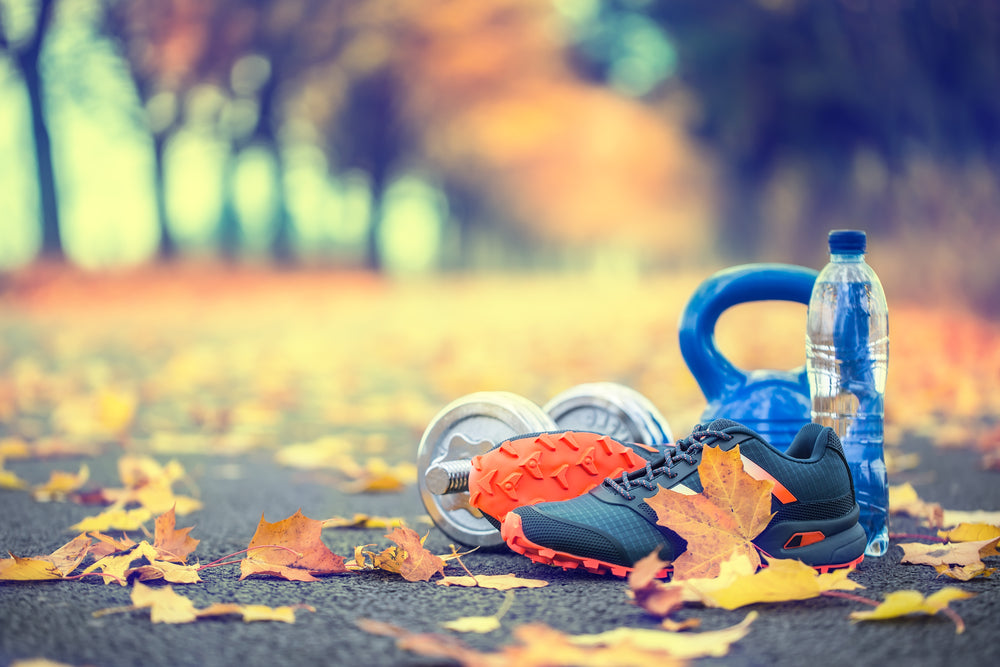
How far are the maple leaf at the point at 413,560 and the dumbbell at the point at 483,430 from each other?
16 cm

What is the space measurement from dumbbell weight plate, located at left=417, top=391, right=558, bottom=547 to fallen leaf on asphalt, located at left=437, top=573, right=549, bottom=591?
33 cm

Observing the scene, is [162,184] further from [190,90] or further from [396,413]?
[396,413]

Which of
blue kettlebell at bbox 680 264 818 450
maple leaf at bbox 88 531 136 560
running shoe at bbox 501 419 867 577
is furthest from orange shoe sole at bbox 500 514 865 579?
maple leaf at bbox 88 531 136 560

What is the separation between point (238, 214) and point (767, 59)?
12.2 metres

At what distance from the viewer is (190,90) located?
19.4 m

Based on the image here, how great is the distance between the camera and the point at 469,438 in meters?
2.83

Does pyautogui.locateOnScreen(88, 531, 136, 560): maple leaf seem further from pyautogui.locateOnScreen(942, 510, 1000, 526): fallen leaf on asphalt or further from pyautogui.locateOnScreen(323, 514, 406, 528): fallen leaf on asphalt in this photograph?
pyautogui.locateOnScreen(942, 510, 1000, 526): fallen leaf on asphalt

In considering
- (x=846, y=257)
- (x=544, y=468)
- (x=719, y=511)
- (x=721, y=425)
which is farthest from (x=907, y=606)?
(x=846, y=257)

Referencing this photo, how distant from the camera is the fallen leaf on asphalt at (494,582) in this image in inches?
90.7

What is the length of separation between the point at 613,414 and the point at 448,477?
75 cm

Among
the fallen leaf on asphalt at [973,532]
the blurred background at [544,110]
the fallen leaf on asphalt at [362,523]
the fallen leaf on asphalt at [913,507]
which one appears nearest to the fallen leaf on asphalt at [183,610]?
the fallen leaf on asphalt at [362,523]

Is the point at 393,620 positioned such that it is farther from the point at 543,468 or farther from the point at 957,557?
the point at 957,557

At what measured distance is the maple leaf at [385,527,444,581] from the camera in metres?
2.36

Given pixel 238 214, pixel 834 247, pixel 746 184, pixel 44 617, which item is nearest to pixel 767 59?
pixel 746 184
